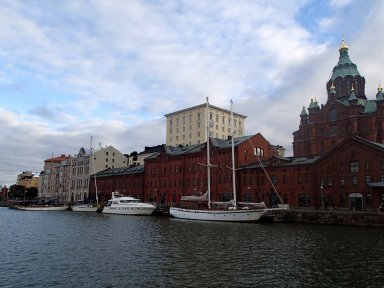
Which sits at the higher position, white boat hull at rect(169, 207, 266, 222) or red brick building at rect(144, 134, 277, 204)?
red brick building at rect(144, 134, 277, 204)

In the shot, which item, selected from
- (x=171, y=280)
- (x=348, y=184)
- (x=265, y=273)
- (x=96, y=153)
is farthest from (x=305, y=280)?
(x=96, y=153)

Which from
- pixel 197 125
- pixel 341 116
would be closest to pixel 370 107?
pixel 341 116

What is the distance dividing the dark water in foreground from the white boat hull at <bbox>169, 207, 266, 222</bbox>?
1898cm

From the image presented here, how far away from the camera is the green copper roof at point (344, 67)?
104 m

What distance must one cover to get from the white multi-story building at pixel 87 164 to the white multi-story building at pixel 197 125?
23.2m

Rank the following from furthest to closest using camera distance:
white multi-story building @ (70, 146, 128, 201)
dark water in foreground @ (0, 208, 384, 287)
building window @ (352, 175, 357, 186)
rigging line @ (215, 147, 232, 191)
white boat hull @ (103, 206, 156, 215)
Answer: white multi-story building @ (70, 146, 128, 201) < rigging line @ (215, 147, 232, 191) < white boat hull @ (103, 206, 156, 215) < building window @ (352, 175, 357, 186) < dark water in foreground @ (0, 208, 384, 287)

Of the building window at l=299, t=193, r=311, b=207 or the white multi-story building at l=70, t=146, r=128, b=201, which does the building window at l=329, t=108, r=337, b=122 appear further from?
the white multi-story building at l=70, t=146, r=128, b=201

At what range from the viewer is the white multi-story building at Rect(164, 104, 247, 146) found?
133 meters

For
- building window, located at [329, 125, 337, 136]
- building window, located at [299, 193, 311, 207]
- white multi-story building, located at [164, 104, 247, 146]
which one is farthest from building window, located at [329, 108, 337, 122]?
white multi-story building, located at [164, 104, 247, 146]

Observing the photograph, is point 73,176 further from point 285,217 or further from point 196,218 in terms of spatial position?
point 285,217

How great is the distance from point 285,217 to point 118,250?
3931cm

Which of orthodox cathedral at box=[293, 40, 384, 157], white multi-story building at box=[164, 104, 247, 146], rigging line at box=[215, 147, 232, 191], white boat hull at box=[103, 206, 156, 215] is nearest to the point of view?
white boat hull at box=[103, 206, 156, 215]

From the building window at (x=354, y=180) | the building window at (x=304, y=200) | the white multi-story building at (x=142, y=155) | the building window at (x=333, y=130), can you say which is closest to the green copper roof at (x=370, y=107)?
the building window at (x=333, y=130)

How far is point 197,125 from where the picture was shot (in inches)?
5281
